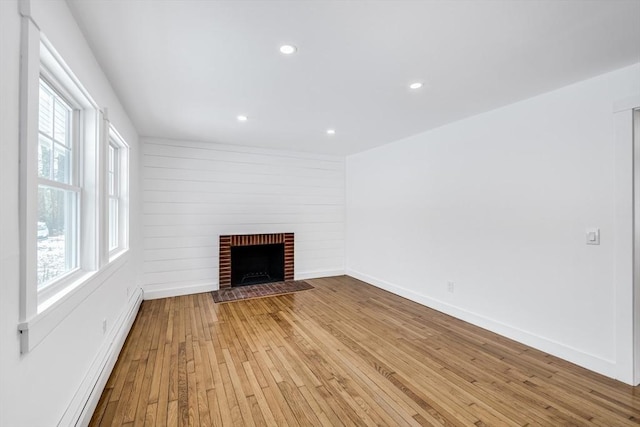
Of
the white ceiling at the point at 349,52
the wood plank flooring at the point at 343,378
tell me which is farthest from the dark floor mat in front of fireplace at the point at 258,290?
the white ceiling at the point at 349,52

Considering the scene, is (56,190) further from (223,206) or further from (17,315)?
(223,206)

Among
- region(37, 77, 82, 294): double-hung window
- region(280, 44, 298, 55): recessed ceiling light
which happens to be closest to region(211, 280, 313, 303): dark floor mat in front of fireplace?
region(37, 77, 82, 294): double-hung window

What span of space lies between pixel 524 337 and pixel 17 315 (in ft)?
12.6

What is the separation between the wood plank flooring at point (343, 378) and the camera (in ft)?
6.23

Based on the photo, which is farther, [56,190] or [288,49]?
[288,49]

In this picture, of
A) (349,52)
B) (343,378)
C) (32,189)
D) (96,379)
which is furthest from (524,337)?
(32,189)

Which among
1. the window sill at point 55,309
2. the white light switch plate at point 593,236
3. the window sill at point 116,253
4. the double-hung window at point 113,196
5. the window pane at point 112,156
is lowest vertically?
the window sill at point 55,309

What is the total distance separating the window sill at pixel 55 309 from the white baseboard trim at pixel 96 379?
1.79ft

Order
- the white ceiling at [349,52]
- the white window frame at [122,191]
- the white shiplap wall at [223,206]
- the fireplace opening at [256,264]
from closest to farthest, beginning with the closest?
the white ceiling at [349,52] → the white window frame at [122,191] → the white shiplap wall at [223,206] → the fireplace opening at [256,264]

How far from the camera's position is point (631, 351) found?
224 centimetres

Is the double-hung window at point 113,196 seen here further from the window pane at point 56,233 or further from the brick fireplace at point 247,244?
the brick fireplace at point 247,244

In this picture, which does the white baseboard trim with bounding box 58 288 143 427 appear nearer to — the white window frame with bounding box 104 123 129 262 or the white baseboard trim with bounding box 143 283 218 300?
the white window frame with bounding box 104 123 129 262

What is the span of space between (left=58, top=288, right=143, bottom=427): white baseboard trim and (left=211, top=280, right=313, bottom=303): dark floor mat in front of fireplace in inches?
57.9

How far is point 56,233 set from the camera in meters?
1.80
